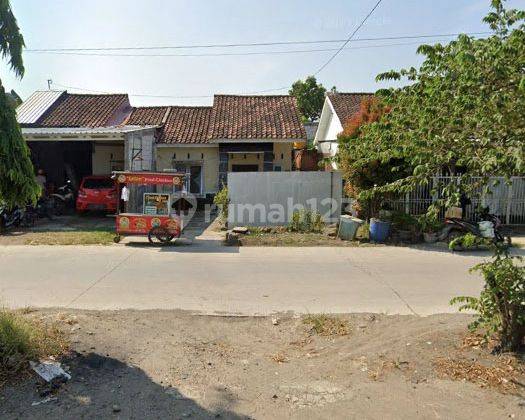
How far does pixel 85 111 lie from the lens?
75.2 ft

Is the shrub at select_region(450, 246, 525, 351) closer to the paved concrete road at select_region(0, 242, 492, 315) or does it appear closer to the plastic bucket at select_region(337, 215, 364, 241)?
the paved concrete road at select_region(0, 242, 492, 315)

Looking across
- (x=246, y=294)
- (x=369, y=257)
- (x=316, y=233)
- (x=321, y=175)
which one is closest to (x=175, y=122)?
(x=321, y=175)

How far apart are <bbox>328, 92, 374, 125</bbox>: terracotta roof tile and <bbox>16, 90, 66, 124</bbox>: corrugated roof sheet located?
1479 cm

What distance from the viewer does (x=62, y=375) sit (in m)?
3.96

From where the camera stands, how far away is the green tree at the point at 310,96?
1676 inches

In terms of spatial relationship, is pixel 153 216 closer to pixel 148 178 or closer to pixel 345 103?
pixel 148 178

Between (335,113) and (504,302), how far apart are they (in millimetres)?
19682

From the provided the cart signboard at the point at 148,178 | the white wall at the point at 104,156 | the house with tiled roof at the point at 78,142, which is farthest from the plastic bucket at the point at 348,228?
the white wall at the point at 104,156

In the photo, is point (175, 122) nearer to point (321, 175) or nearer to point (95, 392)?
point (321, 175)

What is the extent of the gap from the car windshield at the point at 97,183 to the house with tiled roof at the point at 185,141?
112 cm

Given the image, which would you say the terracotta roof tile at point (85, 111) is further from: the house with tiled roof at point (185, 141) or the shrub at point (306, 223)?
the shrub at point (306, 223)

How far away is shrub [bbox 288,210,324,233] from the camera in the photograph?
45.6 ft

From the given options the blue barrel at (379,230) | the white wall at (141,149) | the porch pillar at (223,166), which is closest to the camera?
the blue barrel at (379,230)

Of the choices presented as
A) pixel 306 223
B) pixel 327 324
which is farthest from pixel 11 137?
pixel 306 223
